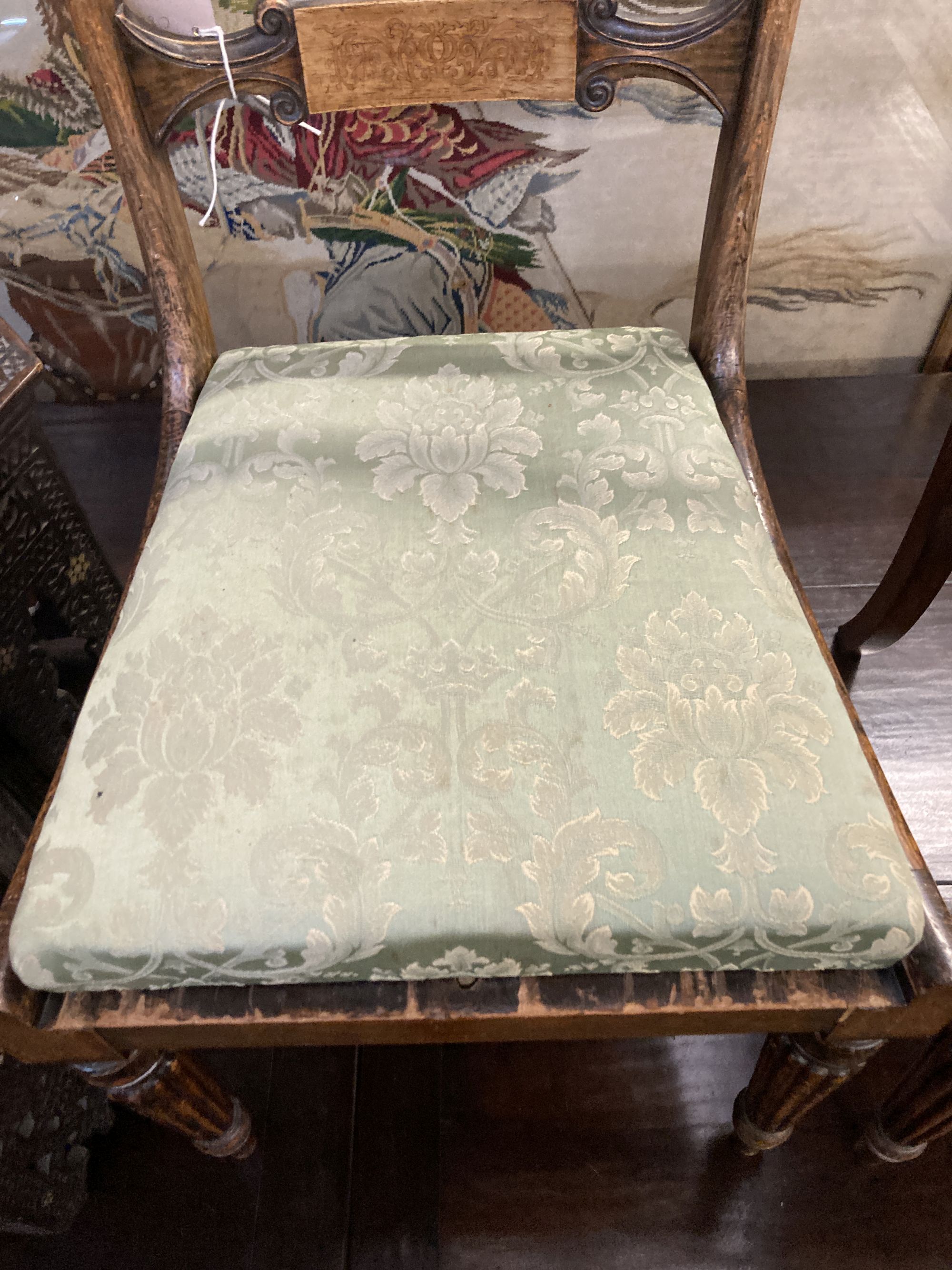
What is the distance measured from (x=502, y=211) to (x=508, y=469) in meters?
0.49

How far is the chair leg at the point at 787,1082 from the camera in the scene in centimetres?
48

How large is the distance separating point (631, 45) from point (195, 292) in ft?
1.06

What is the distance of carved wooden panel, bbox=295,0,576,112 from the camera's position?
1.60 feet

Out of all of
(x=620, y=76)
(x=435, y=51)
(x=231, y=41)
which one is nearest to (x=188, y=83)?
(x=231, y=41)

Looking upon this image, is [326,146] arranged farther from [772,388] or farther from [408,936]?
[408,936]

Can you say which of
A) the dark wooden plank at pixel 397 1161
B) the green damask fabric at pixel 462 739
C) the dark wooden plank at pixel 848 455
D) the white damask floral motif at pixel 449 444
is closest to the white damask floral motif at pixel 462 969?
the green damask fabric at pixel 462 739

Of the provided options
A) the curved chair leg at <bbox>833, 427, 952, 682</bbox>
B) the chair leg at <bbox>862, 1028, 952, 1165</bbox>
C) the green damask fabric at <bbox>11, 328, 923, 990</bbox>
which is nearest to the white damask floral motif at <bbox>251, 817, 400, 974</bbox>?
the green damask fabric at <bbox>11, 328, 923, 990</bbox>

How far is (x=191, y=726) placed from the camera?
1.44 feet

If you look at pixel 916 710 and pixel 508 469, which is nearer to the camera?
pixel 508 469

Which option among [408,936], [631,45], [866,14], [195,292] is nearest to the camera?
[408,936]

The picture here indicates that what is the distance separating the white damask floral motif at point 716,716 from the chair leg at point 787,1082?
0.53 ft

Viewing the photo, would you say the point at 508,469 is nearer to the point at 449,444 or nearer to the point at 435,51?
the point at 449,444

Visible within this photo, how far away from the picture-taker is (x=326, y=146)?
839mm

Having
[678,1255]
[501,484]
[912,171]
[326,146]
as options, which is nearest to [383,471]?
[501,484]
